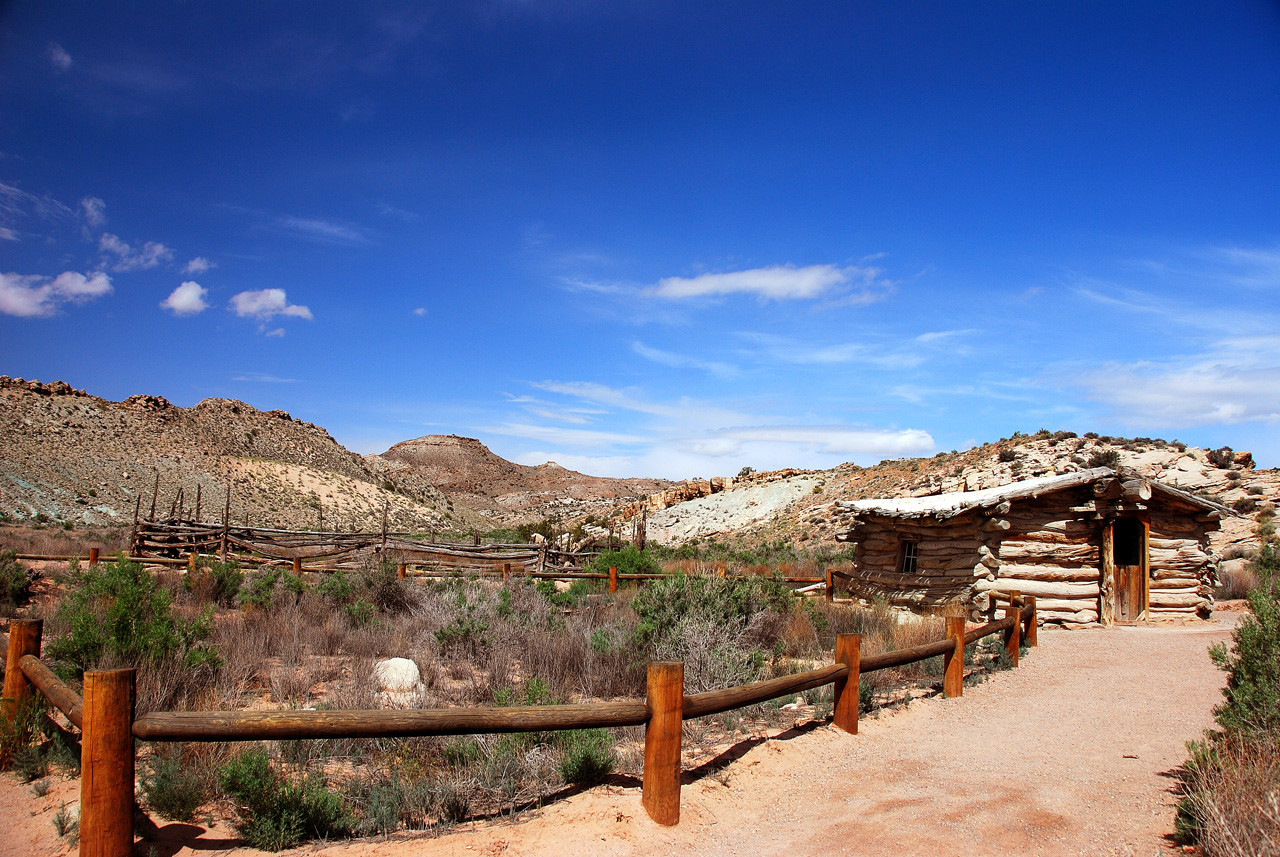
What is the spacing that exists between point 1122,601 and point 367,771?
46.4ft

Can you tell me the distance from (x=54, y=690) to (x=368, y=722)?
6.63 ft

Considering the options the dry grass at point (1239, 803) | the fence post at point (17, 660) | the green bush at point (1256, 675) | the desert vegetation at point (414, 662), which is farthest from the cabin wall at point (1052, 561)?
the fence post at point (17, 660)

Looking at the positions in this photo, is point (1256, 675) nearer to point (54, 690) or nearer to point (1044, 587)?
point (54, 690)

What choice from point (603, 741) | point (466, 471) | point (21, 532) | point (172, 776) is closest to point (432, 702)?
point (603, 741)

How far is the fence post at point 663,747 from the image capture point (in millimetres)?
4317

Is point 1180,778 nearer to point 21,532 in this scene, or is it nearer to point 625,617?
point 625,617

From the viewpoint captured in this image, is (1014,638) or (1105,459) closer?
(1014,638)

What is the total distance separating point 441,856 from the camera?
3.89m

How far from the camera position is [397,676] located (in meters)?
7.14

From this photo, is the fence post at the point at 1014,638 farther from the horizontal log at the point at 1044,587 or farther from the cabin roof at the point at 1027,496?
the horizontal log at the point at 1044,587

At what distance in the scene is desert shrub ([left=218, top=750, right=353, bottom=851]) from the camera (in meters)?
3.94

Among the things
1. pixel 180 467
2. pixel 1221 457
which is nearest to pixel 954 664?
pixel 1221 457

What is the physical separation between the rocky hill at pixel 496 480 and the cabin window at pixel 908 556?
54.9m

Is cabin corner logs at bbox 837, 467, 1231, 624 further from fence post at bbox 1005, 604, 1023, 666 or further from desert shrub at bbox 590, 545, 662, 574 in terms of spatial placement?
desert shrub at bbox 590, 545, 662, 574
